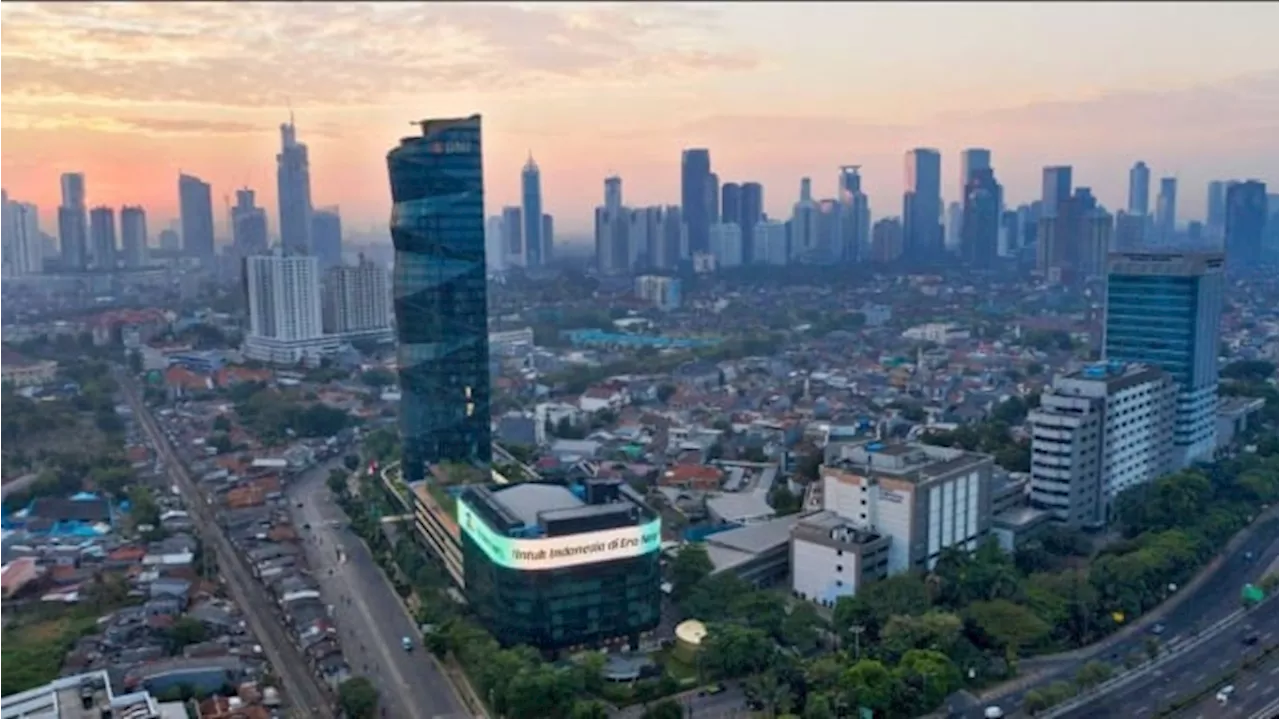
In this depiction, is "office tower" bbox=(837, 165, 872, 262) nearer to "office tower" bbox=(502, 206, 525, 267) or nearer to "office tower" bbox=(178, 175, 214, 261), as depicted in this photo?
"office tower" bbox=(502, 206, 525, 267)

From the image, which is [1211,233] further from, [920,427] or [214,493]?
[214,493]

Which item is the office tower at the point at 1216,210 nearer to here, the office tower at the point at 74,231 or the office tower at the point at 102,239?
the office tower at the point at 74,231

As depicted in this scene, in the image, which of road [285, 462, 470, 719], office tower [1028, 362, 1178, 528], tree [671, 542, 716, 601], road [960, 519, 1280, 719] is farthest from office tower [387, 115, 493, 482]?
road [960, 519, 1280, 719]

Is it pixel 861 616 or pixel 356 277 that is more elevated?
pixel 356 277

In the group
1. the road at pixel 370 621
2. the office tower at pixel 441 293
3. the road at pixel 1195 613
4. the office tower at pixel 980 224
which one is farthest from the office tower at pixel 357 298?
the office tower at pixel 980 224

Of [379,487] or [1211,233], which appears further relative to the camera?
[1211,233]

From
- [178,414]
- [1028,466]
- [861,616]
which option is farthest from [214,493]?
[1028,466]

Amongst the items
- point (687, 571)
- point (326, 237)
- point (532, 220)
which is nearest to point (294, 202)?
point (326, 237)
